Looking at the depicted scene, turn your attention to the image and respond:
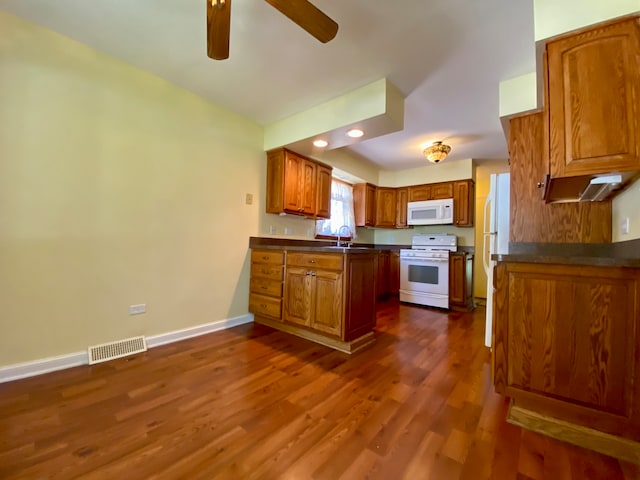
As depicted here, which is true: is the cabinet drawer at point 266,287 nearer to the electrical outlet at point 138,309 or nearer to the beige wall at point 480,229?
the electrical outlet at point 138,309

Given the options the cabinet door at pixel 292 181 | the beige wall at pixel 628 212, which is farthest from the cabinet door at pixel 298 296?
the beige wall at pixel 628 212

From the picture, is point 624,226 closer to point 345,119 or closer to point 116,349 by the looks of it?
point 345,119

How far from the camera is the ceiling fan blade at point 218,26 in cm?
140

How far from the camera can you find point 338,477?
44.1 inches

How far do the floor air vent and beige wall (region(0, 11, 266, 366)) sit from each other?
68 mm

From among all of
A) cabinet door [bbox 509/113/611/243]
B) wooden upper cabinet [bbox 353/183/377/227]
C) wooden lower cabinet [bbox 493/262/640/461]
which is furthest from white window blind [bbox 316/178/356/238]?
wooden lower cabinet [bbox 493/262/640/461]

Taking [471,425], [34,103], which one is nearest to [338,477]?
[471,425]

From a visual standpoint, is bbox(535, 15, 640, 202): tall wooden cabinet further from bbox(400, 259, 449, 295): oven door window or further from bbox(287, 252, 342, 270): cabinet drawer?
bbox(400, 259, 449, 295): oven door window

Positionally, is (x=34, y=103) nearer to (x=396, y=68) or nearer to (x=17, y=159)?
(x=17, y=159)

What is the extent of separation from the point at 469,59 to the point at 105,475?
3352 mm

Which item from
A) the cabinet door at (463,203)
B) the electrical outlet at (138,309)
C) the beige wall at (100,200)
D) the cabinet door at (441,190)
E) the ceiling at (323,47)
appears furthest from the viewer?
the cabinet door at (441,190)

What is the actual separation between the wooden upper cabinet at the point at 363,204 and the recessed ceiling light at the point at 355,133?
2.20 meters

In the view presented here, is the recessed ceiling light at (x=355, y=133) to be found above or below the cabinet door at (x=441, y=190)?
above

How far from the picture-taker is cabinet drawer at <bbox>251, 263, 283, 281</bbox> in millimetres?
3062
